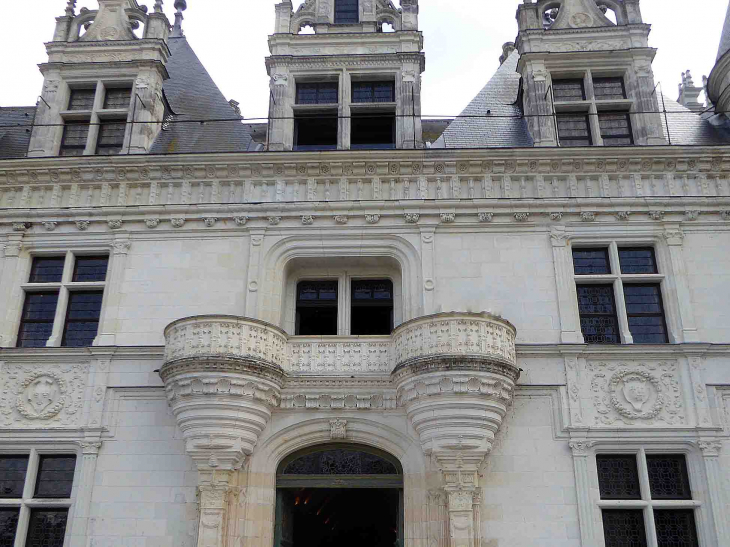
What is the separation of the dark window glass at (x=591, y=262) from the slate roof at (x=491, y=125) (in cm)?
271

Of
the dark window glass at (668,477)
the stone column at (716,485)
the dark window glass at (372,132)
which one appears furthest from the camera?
the dark window glass at (372,132)

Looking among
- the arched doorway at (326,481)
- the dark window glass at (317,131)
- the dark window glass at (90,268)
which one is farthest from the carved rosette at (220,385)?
the dark window glass at (317,131)

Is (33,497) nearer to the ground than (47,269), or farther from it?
nearer to the ground

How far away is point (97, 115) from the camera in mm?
16234

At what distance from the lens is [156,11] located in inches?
697

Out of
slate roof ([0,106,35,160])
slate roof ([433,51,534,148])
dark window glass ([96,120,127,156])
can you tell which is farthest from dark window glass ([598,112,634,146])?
slate roof ([0,106,35,160])

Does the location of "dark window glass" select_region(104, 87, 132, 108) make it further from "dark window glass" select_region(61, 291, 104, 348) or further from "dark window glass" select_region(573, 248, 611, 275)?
"dark window glass" select_region(573, 248, 611, 275)

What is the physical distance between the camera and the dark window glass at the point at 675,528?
12109mm

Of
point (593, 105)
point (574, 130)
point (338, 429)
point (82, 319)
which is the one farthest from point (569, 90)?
point (82, 319)

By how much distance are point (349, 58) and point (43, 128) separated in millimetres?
7144

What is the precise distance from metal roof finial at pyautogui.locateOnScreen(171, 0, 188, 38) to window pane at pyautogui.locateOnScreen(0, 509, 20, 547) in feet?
50.5

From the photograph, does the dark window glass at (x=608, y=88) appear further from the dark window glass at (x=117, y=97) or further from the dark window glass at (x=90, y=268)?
the dark window glass at (x=90, y=268)

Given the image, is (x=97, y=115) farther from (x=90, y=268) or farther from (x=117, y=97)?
(x=90, y=268)

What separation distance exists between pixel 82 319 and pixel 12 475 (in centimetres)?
321
